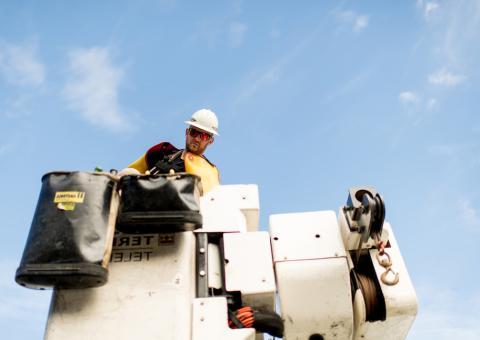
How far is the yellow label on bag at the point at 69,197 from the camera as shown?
2.25 metres

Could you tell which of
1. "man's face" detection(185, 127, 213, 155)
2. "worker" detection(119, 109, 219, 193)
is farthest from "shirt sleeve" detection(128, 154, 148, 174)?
"man's face" detection(185, 127, 213, 155)

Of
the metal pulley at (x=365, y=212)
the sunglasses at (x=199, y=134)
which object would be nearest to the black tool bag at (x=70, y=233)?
the metal pulley at (x=365, y=212)

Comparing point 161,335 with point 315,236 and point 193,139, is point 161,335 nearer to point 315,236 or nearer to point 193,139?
point 315,236

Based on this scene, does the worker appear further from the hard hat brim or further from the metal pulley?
the metal pulley

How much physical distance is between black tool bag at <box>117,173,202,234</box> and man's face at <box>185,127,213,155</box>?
147 cm

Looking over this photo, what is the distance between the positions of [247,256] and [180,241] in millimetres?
399

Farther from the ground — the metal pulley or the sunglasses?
the sunglasses

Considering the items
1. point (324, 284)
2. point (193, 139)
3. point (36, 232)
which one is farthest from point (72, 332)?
point (193, 139)

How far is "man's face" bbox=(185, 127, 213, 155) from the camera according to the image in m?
3.85

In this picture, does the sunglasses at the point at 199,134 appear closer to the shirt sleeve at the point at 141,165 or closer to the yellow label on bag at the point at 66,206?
the shirt sleeve at the point at 141,165

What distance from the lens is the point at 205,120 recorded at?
4.01 meters

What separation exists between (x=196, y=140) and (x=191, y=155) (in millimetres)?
206

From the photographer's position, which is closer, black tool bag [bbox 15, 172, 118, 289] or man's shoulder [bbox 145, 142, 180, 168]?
black tool bag [bbox 15, 172, 118, 289]

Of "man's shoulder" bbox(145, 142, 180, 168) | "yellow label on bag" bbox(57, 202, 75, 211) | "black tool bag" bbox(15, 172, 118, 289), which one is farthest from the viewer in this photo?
"man's shoulder" bbox(145, 142, 180, 168)
